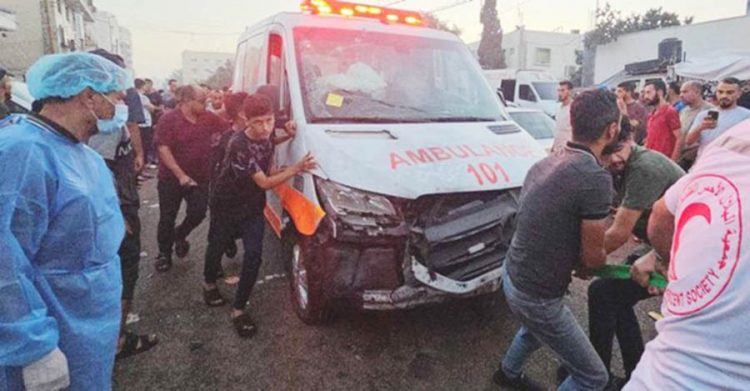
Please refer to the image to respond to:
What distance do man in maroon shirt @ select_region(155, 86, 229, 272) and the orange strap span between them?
1.33 m

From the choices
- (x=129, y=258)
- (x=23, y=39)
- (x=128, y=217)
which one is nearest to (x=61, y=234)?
(x=129, y=258)

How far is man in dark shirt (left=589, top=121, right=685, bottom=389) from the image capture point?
8.45 ft

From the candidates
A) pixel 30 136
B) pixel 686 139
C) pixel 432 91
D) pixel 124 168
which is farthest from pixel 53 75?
pixel 686 139

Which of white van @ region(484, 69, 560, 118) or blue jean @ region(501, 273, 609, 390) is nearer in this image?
blue jean @ region(501, 273, 609, 390)

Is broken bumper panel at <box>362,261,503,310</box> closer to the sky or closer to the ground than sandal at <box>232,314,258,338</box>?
closer to the sky

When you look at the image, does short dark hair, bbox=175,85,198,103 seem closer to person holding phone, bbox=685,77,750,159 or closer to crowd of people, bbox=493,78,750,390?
crowd of people, bbox=493,78,750,390

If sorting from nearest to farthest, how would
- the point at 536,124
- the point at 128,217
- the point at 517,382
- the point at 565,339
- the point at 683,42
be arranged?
the point at 565,339 < the point at 517,382 < the point at 128,217 < the point at 536,124 < the point at 683,42

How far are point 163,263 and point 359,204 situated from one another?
286 cm

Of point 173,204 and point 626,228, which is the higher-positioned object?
point 626,228

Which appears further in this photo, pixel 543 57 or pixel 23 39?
pixel 543 57

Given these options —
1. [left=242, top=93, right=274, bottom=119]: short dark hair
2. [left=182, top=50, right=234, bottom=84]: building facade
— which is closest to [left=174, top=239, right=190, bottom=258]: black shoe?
[left=242, top=93, right=274, bottom=119]: short dark hair

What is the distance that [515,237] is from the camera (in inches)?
99.2

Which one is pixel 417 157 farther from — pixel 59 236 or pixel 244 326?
pixel 59 236

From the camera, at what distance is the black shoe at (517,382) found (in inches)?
114
